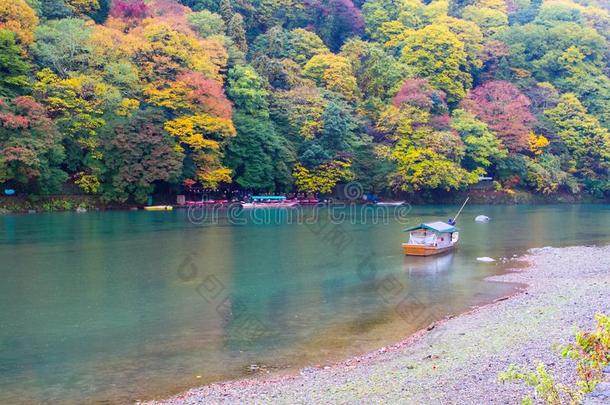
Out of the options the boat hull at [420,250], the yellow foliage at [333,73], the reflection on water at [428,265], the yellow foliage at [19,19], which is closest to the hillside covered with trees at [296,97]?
the yellow foliage at [19,19]

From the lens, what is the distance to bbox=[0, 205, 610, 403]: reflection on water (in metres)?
14.3

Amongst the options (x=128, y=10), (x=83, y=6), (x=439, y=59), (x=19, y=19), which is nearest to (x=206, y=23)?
(x=128, y=10)

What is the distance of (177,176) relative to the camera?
180 ft

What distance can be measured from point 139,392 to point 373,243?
2386 centimetres

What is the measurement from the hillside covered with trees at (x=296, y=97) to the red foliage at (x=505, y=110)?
0.18 metres

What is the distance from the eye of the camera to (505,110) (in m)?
72.4

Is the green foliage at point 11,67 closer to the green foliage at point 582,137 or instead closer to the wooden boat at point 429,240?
the wooden boat at point 429,240

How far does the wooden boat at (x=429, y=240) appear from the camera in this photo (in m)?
31.1

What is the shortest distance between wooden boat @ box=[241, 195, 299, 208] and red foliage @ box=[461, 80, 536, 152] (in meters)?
Result: 25.5

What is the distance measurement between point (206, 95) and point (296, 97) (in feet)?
37.9

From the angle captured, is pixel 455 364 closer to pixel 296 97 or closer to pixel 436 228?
pixel 436 228

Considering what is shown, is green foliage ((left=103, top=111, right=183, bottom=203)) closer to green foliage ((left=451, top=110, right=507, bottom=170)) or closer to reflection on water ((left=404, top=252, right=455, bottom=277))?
reflection on water ((left=404, top=252, right=455, bottom=277))

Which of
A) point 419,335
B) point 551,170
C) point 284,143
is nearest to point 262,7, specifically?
point 284,143

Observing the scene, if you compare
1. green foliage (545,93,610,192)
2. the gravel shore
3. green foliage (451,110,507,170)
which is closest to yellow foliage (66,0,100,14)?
green foliage (451,110,507,170)
